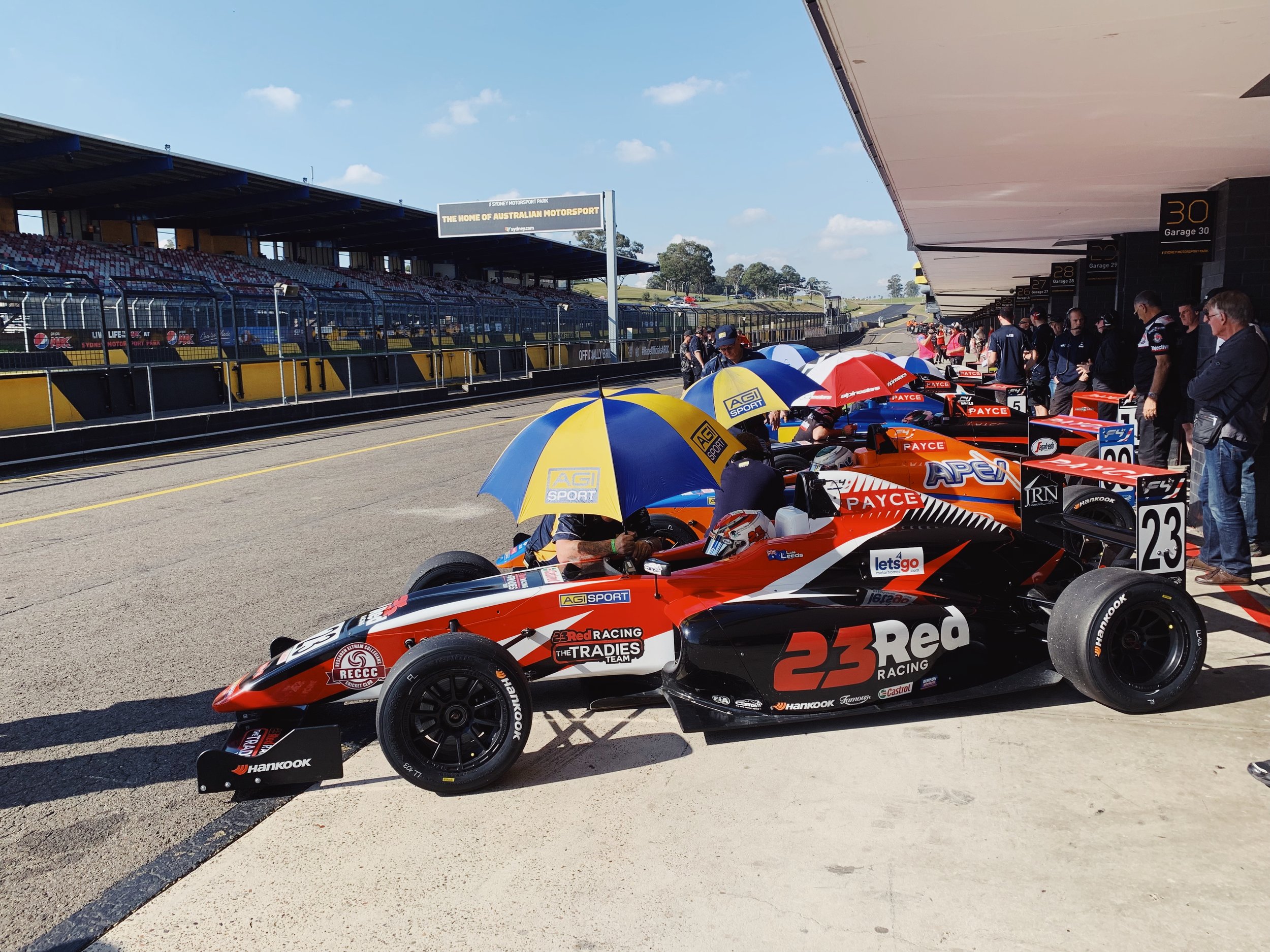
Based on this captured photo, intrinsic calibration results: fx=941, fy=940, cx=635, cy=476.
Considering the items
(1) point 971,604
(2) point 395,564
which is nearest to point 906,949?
(1) point 971,604

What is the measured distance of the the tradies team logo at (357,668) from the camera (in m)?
4.07

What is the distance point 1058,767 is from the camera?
147 inches

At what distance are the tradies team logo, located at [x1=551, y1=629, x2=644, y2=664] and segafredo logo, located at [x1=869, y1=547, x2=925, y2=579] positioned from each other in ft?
4.09


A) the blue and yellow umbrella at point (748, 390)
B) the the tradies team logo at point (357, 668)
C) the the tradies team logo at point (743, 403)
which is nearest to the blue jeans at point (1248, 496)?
the blue and yellow umbrella at point (748, 390)

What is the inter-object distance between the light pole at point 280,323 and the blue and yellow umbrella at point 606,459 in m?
15.7

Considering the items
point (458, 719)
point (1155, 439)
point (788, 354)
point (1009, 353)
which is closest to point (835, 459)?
point (1155, 439)

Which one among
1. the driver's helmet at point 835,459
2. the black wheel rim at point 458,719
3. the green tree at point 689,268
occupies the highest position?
the green tree at point 689,268

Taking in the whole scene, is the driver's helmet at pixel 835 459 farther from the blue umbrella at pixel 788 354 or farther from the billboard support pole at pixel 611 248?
the billboard support pole at pixel 611 248

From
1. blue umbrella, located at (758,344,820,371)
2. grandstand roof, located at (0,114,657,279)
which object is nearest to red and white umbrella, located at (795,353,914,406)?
blue umbrella, located at (758,344,820,371)

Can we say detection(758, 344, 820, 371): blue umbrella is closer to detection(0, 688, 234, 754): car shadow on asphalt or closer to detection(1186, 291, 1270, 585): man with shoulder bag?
detection(1186, 291, 1270, 585): man with shoulder bag

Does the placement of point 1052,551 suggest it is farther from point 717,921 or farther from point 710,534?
point 717,921

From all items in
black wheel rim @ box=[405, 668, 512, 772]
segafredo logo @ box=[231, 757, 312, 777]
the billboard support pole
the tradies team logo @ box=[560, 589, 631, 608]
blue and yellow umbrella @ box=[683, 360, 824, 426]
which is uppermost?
the billboard support pole

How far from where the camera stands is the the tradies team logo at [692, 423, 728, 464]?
473 centimetres

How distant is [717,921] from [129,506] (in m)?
9.27
